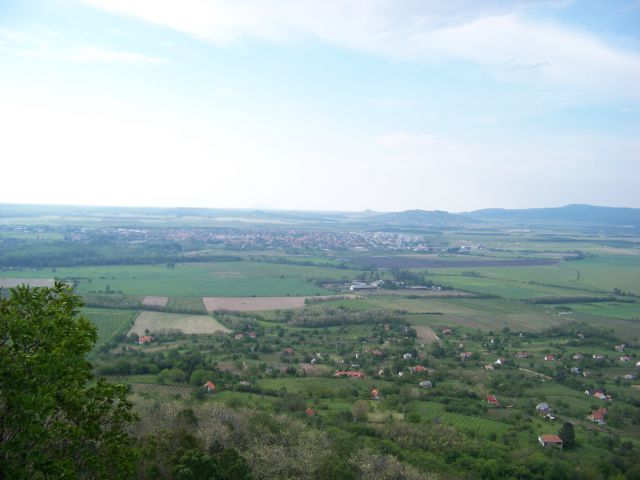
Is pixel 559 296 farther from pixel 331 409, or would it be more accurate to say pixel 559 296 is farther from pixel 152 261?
pixel 152 261

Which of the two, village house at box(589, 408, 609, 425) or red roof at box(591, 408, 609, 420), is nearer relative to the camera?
village house at box(589, 408, 609, 425)

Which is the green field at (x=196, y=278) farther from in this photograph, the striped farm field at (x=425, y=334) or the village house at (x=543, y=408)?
the village house at (x=543, y=408)

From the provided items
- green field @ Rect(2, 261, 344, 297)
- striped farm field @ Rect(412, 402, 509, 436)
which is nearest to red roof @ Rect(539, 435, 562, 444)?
striped farm field @ Rect(412, 402, 509, 436)

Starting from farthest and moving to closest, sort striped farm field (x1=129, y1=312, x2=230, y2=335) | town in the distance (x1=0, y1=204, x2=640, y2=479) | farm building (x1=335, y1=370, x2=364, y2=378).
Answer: striped farm field (x1=129, y1=312, x2=230, y2=335)
farm building (x1=335, y1=370, x2=364, y2=378)
town in the distance (x1=0, y1=204, x2=640, y2=479)

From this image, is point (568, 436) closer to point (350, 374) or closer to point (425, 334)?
point (350, 374)

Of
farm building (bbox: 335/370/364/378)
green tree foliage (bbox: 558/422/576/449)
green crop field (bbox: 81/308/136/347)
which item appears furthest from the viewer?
green crop field (bbox: 81/308/136/347)

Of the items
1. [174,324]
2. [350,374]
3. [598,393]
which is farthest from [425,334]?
[174,324]

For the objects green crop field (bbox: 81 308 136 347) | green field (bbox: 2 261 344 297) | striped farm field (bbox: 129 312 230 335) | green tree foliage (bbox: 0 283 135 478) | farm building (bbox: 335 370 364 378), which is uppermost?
green tree foliage (bbox: 0 283 135 478)

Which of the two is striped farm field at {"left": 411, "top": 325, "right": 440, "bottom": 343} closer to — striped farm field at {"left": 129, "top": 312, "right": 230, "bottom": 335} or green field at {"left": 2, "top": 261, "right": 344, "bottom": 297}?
striped farm field at {"left": 129, "top": 312, "right": 230, "bottom": 335}
